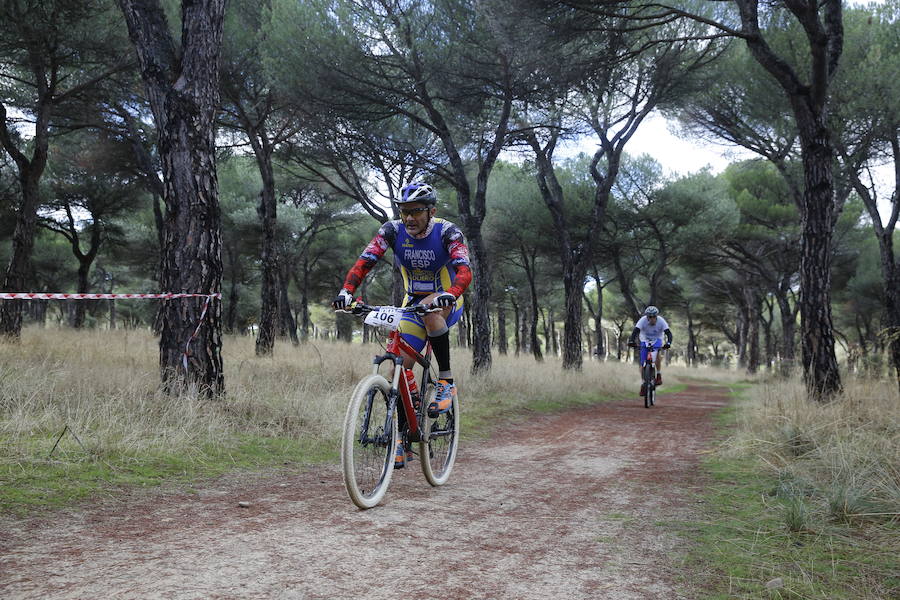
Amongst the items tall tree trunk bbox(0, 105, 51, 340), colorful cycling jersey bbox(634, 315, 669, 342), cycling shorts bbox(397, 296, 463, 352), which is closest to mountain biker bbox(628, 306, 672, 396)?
colorful cycling jersey bbox(634, 315, 669, 342)

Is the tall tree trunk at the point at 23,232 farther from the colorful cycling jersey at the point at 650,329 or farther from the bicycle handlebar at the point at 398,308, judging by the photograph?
the colorful cycling jersey at the point at 650,329

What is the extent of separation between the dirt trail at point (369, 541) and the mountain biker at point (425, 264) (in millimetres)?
792

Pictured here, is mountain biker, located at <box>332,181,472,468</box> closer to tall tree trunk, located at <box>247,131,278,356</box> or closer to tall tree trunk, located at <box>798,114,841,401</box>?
tall tree trunk, located at <box>798,114,841,401</box>

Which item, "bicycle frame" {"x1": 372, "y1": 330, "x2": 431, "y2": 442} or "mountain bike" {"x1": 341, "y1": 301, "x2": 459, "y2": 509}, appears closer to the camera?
"mountain bike" {"x1": 341, "y1": 301, "x2": 459, "y2": 509}

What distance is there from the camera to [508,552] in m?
3.16

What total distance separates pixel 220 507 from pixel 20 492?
4.00 ft

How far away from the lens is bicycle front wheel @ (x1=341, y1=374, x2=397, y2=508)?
12.1ft

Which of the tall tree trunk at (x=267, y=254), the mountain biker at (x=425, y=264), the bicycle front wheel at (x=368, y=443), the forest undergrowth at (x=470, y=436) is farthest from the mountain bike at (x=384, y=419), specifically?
the tall tree trunk at (x=267, y=254)

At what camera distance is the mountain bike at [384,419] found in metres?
3.74

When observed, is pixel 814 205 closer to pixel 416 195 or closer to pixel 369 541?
pixel 416 195

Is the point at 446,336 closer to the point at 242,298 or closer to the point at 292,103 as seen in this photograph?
the point at 292,103

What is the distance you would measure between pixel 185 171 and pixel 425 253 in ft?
11.5

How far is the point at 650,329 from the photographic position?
508 inches

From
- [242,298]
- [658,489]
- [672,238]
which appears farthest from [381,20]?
[242,298]
